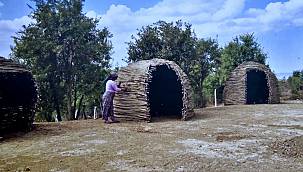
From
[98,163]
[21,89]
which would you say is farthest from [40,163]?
[21,89]

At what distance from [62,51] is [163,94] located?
4788mm

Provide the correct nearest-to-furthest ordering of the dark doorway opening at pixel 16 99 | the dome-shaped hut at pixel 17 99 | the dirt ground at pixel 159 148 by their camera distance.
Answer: the dirt ground at pixel 159 148 < the dome-shaped hut at pixel 17 99 < the dark doorway opening at pixel 16 99

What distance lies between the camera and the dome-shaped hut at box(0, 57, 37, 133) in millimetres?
9509

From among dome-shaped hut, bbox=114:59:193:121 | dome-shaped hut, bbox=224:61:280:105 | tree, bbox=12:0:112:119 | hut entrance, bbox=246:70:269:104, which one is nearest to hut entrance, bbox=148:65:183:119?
dome-shaped hut, bbox=114:59:193:121

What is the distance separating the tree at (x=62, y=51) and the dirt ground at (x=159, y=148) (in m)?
6.03

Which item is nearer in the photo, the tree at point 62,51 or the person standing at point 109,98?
the person standing at point 109,98

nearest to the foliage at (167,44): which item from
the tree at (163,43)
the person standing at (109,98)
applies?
the tree at (163,43)

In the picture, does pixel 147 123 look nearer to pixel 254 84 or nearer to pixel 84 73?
pixel 84 73

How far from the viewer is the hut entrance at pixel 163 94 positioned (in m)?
14.0

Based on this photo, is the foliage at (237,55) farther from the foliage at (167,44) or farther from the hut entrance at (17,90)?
the hut entrance at (17,90)

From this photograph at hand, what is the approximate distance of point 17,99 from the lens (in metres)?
10.1

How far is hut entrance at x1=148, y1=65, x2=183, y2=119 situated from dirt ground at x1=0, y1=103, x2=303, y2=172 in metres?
3.79

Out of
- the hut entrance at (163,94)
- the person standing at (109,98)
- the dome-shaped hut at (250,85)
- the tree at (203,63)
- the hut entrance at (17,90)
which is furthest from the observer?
the tree at (203,63)

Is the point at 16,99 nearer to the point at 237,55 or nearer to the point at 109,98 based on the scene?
the point at 109,98
